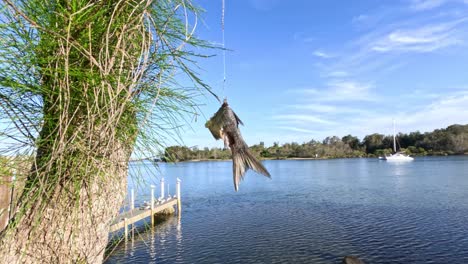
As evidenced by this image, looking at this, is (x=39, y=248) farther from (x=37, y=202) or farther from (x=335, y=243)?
(x=335, y=243)

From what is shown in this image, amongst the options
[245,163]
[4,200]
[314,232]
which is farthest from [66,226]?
[314,232]

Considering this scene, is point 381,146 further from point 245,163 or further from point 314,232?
point 245,163

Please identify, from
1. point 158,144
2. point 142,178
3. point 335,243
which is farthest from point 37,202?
point 335,243

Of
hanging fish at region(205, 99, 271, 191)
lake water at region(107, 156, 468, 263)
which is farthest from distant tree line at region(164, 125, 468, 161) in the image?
hanging fish at region(205, 99, 271, 191)

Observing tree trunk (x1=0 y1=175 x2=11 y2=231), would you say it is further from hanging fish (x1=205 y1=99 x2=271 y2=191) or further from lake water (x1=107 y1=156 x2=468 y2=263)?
lake water (x1=107 y1=156 x2=468 y2=263)

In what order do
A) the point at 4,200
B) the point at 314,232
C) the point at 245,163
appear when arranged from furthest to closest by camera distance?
1. the point at 314,232
2. the point at 245,163
3. the point at 4,200

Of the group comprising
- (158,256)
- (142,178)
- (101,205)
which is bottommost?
(158,256)

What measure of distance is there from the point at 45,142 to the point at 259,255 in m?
14.8

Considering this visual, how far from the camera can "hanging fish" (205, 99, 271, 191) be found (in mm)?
1380

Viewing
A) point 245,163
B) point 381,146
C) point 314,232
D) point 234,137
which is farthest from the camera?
point 381,146

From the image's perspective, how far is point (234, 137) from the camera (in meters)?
1.50

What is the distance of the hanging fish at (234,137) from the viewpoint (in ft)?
4.53

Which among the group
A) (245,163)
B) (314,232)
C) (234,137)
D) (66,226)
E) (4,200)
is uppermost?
(234,137)

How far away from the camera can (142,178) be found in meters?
1.38
